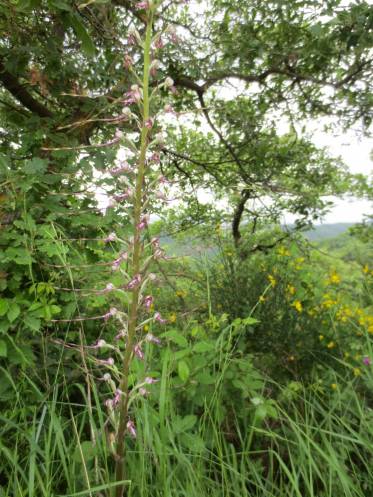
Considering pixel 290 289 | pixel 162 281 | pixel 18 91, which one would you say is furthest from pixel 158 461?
pixel 18 91

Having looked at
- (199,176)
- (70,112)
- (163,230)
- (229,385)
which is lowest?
(229,385)

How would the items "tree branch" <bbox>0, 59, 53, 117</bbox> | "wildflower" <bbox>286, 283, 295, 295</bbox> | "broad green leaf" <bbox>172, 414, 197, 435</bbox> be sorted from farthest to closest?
"wildflower" <bbox>286, 283, 295, 295</bbox>
"tree branch" <bbox>0, 59, 53, 117</bbox>
"broad green leaf" <bbox>172, 414, 197, 435</bbox>

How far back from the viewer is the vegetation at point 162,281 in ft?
4.65

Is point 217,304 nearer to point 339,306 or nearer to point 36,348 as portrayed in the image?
point 339,306

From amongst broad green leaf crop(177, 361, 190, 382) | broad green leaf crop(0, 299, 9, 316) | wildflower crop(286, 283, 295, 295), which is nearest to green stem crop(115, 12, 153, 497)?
broad green leaf crop(177, 361, 190, 382)

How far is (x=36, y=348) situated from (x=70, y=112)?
1857 millimetres

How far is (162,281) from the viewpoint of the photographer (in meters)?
1.96

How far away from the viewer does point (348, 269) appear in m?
9.13

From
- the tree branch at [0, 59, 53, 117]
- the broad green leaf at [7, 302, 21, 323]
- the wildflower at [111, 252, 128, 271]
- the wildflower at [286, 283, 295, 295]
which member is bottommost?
the wildflower at [286, 283, 295, 295]

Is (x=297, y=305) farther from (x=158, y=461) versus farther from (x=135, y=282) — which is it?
(x=135, y=282)

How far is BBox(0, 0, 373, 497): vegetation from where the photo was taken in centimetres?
142

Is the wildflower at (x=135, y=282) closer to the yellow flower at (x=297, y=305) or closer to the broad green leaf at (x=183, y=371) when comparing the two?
the broad green leaf at (x=183, y=371)

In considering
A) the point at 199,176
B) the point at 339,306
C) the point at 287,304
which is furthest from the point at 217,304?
the point at 199,176

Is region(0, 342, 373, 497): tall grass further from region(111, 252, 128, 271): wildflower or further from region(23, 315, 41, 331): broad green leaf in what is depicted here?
region(111, 252, 128, 271): wildflower
